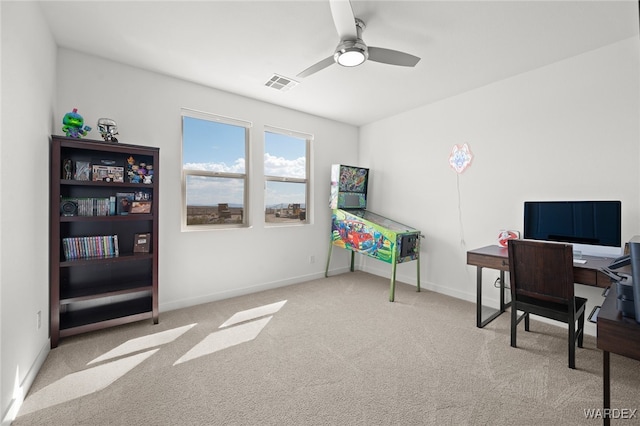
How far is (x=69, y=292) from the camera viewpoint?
241cm

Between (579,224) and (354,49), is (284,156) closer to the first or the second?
(354,49)

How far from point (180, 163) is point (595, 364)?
4.09 metres

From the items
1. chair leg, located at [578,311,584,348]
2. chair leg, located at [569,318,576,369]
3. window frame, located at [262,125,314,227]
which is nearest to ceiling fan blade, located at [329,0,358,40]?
window frame, located at [262,125,314,227]

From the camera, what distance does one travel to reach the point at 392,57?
83.0 inches

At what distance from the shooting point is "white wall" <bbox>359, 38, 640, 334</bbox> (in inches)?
94.9

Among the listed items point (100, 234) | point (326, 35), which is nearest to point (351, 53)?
point (326, 35)

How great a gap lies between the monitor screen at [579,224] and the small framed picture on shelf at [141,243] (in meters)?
3.75

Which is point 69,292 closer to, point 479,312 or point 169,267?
point 169,267

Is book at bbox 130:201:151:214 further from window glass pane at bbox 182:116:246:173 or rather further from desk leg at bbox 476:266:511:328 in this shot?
desk leg at bbox 476:266:511:328

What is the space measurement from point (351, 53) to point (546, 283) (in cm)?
225

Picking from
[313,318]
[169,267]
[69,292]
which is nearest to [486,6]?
A: [313,318]

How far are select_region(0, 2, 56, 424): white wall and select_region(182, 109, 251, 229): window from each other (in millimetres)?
1249

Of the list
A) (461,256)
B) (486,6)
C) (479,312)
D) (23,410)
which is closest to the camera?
(23,410)

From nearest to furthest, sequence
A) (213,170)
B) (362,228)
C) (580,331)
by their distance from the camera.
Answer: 1. (580,331)
2. (213,170)
3. (362,228)
